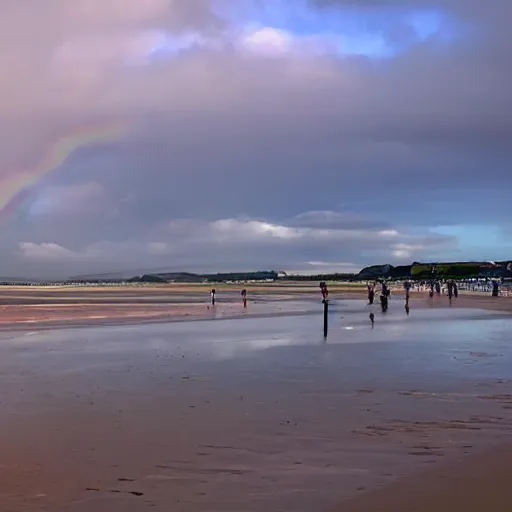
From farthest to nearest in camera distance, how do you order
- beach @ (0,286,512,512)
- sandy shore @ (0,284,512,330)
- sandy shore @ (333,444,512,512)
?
1. sandy shore @ (0,284,512,330)
2. beach @ (0,286,512,512)
3. sandy shore @ (333,444,512,512)

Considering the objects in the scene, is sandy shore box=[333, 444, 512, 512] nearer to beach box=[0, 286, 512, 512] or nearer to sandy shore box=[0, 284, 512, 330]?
beach box=[0, 286, 512, 512]

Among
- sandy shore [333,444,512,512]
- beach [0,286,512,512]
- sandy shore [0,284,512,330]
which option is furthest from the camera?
sandy shore [0,284,512,330]

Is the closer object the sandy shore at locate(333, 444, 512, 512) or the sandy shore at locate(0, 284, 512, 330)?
the sandy shore at locate(333, 444, 512, 512)

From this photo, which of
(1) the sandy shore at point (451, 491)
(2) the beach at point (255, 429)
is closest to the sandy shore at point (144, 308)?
(2) the beach at point (255, 429)

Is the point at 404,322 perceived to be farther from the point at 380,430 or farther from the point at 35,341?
the point at 380,430

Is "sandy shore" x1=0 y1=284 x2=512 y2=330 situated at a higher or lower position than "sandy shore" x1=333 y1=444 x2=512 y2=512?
lower

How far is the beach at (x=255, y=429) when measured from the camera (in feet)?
24.8

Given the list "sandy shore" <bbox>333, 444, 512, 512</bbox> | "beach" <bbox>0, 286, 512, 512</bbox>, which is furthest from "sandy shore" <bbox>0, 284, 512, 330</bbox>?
"sandy shore" <bbox>333, 444, 512, 512</bbox>

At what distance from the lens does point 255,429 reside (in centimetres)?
1069

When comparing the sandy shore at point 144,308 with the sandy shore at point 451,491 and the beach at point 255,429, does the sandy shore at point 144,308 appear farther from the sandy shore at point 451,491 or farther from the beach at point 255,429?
the sandy shore at point 451,491

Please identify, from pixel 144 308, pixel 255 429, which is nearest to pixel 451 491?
pixel 255 429

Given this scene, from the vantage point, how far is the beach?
7.57 metres

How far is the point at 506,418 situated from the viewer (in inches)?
449

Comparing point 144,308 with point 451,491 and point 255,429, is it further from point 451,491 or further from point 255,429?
point 451,491
